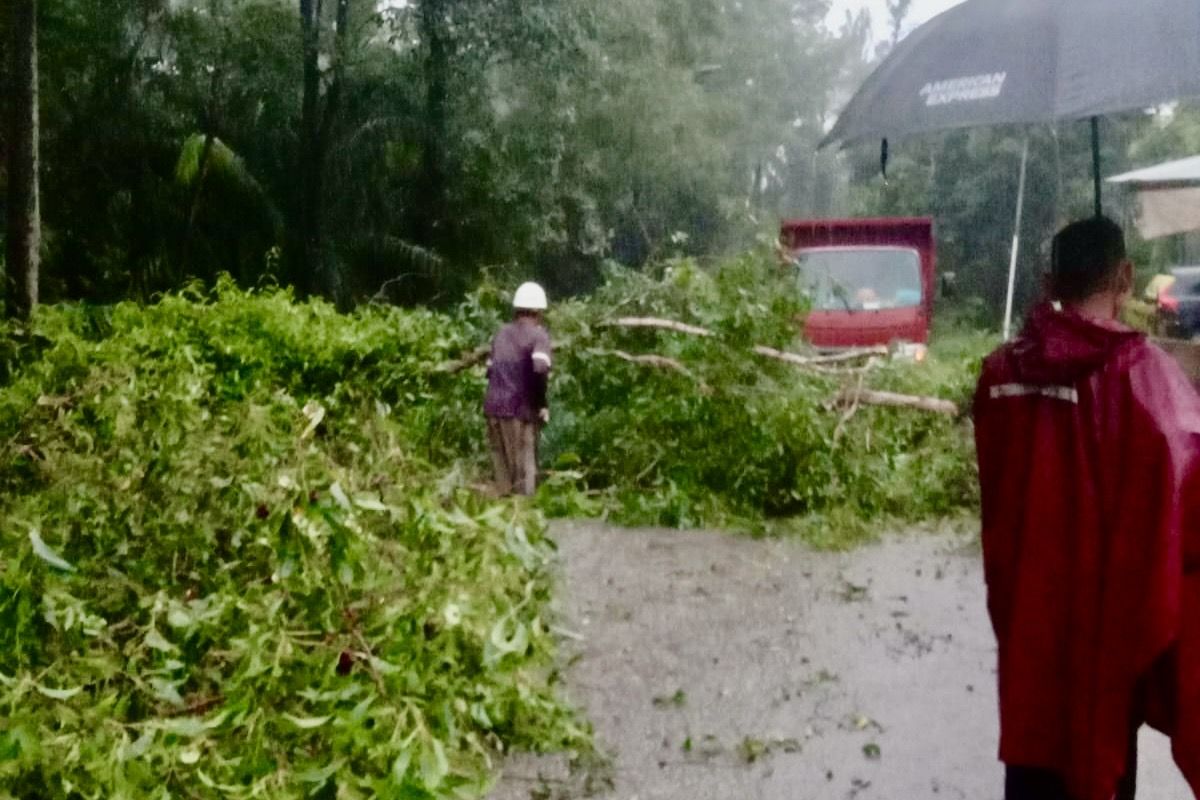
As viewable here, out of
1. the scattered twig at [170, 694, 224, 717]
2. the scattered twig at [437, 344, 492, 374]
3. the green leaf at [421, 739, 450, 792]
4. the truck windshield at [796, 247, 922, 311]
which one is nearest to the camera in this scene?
the green leaf at [421, 739, 450, 792]

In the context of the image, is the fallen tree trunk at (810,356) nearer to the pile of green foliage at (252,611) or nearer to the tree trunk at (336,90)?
the pile of green foliage at (252,611)

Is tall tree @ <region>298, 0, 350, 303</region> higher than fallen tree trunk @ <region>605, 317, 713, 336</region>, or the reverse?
tall tree @ <region>298, 0, 350, 303</region>

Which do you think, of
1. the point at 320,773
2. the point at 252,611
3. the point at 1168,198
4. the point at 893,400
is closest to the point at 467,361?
the point at 893,400

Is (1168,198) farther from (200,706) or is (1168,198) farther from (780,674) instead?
(200,706)

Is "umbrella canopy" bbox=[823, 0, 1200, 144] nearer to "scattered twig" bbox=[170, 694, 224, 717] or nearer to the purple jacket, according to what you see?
"scattered twig" bbox=[170, 694, 224, 717]

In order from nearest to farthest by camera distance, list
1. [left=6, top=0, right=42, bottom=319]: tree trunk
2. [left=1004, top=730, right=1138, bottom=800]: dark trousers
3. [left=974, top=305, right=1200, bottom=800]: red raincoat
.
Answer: [left=974, top=305, right=1200, bottom=800]: red raincoat → [left=1004, top=730, right=1138, bottom=800]: dark trousers → [left=6, top=0, right=42, bottom=319]: tree trunk

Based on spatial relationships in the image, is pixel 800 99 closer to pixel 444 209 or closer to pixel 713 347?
pixel 444 209

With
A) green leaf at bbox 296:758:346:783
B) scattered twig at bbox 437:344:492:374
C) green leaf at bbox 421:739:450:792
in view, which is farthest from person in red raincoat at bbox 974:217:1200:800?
scattered twig at bbox 437:344:492:374

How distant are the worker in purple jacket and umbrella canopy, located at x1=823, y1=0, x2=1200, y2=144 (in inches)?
182

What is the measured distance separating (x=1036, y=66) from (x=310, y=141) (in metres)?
19.1

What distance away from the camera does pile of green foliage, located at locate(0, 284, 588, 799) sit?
306 cm

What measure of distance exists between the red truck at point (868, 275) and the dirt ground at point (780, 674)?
19.7 feet

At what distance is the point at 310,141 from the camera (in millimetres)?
21656

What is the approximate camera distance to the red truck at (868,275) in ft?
46.7
